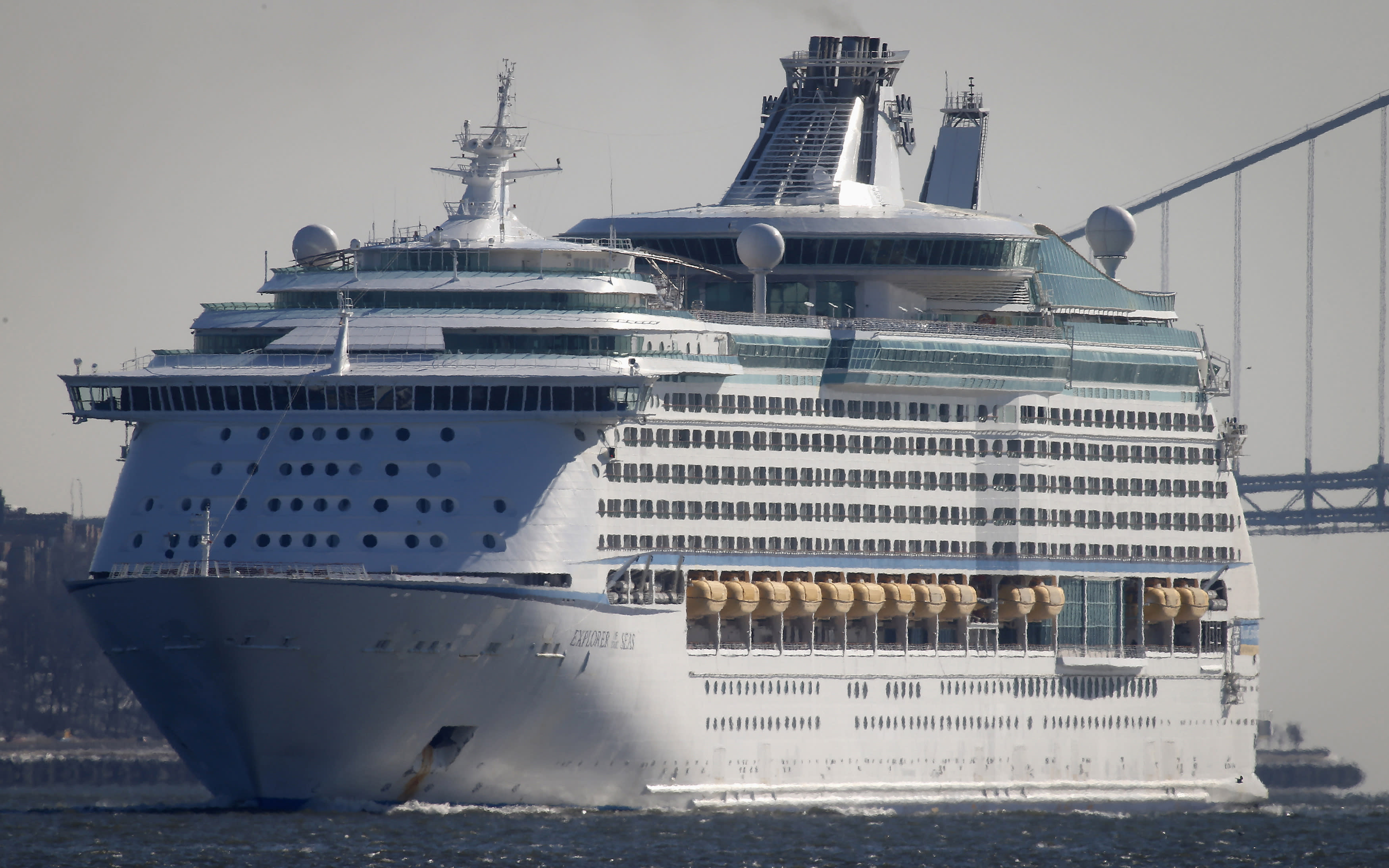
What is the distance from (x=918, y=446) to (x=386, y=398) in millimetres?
15880

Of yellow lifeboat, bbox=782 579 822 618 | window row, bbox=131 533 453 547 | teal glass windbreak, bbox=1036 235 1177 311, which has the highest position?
teal glass windbreak, bbox=1036 235 1177 311

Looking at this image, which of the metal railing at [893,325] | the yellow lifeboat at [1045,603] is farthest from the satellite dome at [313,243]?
the yellow lifeboat at [1045,603]

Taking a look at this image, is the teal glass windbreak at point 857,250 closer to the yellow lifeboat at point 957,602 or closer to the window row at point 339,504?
the yellow lifeboat at point 957,602

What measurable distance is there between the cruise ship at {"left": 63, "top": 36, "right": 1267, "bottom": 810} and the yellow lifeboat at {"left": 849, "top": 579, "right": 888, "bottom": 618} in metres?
0.10

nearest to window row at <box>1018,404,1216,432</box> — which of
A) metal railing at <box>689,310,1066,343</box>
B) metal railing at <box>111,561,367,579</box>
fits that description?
metal railing at <box>689,310,1066,343</box>

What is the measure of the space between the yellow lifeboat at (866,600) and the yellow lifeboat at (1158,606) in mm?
10802

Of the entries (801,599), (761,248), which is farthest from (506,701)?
(761,248)

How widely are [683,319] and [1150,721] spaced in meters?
19.5

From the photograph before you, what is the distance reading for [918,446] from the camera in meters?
76.2

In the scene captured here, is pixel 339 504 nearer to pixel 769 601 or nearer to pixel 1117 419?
pixel 769 601

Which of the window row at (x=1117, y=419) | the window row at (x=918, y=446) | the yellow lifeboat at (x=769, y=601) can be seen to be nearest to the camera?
the window row at (x=918, y=446)

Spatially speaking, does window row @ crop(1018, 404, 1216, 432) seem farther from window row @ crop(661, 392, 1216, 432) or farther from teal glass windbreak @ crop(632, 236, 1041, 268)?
teal glass windbreak @ crop(632, 236, 1041, 268)

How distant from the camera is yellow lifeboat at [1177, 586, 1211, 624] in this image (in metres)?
83.1

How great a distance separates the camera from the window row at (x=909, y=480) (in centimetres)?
6994
